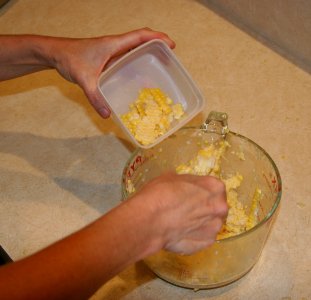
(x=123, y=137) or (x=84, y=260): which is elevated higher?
(x=84, y=260)

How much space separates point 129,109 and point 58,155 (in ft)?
0.77

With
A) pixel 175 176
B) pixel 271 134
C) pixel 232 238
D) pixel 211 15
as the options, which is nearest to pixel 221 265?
pixel 232 238

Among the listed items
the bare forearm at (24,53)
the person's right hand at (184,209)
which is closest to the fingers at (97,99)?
the bare forearm at (24,53)

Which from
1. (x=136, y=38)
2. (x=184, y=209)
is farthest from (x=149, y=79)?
(x=184, y=209)

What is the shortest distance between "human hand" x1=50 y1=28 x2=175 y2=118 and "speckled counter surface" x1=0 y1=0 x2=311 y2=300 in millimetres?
191

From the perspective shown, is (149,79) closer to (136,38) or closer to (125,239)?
(136,38)

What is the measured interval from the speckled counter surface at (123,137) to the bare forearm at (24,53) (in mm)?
144

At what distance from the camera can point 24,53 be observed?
83 cm

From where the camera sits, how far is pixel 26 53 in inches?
32.8

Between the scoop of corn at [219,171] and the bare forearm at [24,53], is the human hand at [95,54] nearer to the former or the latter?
the bare forearm at [24,53]

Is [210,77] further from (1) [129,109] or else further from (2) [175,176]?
(2) [175,176]

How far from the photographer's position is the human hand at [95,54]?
738 millimetres

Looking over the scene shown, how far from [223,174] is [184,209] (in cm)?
31

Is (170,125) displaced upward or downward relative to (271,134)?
upward
